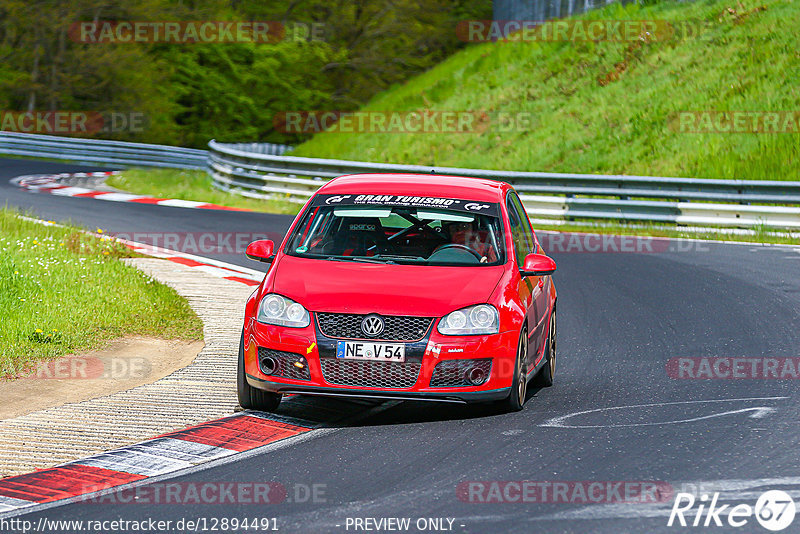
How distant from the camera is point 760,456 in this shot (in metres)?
6.50

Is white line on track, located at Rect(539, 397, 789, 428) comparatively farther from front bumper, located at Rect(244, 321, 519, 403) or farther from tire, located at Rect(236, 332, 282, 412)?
tire, located at Rect(236, 332, 282, 412)

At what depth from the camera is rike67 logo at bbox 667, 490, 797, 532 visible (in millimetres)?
5328

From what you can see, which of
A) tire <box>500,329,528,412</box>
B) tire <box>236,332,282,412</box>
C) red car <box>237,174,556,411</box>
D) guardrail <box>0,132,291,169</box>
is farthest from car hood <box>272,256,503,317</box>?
guardrail <box>0,132,291,169</box>

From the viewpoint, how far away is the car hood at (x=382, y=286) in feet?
23.7

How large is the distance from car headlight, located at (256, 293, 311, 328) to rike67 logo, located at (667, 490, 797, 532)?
268 centimetres

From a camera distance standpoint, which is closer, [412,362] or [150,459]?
[150,459]

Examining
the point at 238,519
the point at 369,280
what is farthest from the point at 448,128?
the point at 238,519

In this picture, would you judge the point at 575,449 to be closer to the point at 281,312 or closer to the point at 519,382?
the point at 519,382

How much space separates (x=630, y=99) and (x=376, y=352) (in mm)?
24102

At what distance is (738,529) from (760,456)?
4.35 ft

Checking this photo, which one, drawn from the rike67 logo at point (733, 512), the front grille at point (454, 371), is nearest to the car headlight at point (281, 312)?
the front grille at point (454, 371)

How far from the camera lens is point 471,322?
730cm

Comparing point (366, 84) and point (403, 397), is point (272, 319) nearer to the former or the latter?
point (403, 397)

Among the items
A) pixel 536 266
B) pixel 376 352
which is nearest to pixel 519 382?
pixel 536 266
